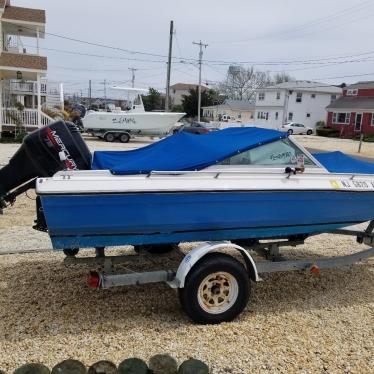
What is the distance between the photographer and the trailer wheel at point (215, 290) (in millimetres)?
4191

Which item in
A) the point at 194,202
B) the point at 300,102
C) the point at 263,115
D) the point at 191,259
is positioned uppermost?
the point at 300,102

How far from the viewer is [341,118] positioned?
53125 millimetres

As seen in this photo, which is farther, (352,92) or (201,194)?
(352,92)

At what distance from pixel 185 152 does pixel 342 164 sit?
2.18 m

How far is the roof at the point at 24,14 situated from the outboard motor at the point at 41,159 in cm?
2582

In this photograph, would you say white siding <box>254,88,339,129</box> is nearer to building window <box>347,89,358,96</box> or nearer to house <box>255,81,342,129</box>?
house <box>255,81,342,129</box>

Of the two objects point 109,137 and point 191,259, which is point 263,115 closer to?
point 109,137

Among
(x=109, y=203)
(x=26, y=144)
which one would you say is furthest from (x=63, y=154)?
(x=109, y=203)

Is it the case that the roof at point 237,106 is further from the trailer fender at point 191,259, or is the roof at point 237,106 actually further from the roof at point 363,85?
the trailer fender at point 191,259

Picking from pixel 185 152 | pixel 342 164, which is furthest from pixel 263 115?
pixel 185 152

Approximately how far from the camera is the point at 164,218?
4.25 metres

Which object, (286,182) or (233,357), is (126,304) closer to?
(233,357)

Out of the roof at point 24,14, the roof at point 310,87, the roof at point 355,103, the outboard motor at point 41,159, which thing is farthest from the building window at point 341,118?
the outboard motor at point 41,159

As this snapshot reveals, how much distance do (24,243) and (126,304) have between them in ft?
8.42
